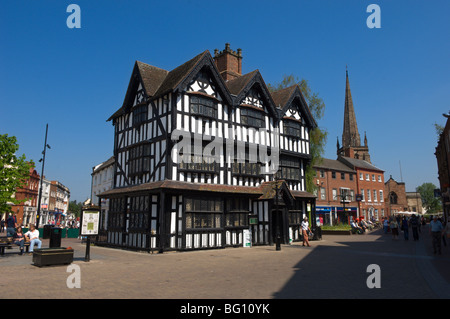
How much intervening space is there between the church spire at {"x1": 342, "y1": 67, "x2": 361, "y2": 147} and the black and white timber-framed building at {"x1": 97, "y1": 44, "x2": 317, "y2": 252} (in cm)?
6788

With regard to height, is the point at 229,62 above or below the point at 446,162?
above

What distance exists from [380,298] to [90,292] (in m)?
6.65

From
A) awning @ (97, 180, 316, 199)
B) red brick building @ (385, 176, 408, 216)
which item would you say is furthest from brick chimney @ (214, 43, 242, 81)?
red brick building @ (385, 176, 408, 216)

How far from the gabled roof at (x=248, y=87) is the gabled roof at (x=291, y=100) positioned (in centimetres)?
138

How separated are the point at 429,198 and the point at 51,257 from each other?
474 feet

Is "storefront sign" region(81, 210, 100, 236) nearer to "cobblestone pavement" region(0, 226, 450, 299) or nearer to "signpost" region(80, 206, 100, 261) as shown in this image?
"signpost" region(80, 206, 100, 261)

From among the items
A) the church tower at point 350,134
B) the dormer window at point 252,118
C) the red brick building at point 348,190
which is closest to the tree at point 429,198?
the church tower at point 350,134

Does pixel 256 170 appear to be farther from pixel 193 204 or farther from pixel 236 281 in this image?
pixel 236 281

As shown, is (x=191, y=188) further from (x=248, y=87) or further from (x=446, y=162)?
(x=446, y=162)

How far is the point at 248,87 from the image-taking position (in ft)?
73.8

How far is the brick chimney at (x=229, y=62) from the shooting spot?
26484 mm

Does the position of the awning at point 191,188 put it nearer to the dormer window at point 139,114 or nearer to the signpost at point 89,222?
the signpost at point 89,222

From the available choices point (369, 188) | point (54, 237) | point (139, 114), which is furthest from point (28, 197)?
point (369, 188)
